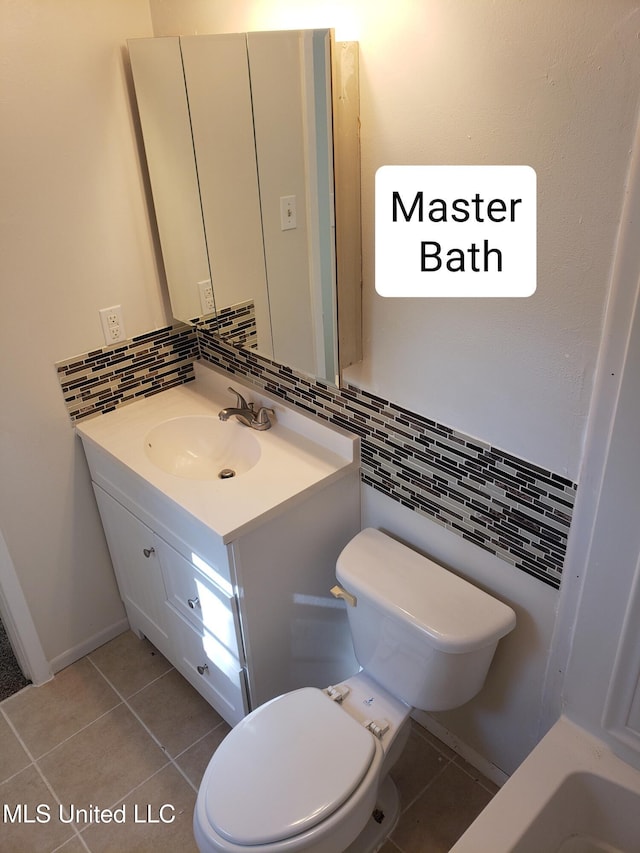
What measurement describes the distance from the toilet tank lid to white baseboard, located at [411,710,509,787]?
47 cm

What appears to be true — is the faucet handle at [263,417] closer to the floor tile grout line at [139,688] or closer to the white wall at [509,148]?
the white wall at [509,148]

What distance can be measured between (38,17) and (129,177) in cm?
41

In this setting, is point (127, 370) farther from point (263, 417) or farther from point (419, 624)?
point (419, 624)

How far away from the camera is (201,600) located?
1.80m

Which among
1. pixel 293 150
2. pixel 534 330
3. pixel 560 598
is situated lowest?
pixel 560 598

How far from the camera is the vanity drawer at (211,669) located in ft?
6.00

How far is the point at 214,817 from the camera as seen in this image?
4.58 ft

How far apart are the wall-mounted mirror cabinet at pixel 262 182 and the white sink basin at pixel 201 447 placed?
26 cm

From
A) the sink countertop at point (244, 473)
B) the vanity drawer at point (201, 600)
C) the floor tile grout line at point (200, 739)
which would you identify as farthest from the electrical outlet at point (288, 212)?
the floor tile grout line at point (200, 739)

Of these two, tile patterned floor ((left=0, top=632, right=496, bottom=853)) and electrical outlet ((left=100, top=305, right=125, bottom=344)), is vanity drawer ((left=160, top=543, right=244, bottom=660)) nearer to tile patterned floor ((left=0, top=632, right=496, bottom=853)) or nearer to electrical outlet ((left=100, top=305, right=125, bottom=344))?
tile patterned floor ((left=0, top=632, right=496, bottom=853))

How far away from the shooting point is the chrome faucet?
1.93 metres

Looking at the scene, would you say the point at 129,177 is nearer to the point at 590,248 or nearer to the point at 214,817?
the point at 590,248

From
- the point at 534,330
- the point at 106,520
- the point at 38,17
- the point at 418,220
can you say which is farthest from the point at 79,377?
the point at 534,330

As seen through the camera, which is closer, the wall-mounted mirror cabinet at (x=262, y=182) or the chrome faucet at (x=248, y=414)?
the wall-mounted mirror cabinet at (x=262, y=182)
